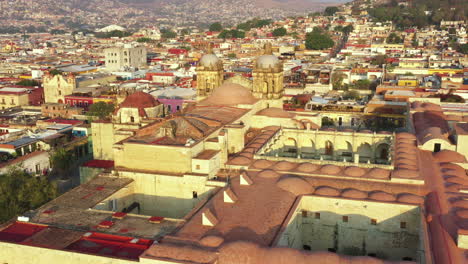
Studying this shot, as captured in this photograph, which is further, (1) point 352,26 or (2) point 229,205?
(1) point 352,26

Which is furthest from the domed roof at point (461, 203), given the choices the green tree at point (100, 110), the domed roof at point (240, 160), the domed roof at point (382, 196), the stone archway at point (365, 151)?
the green tree at point (100, 110)

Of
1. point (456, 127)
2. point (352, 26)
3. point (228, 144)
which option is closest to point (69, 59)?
point (352, 26)

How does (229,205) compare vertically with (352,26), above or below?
below

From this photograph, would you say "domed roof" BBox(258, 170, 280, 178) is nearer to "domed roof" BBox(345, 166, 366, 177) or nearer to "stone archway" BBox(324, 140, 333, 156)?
"domed roof" BBox(345, 166, 366, 177)

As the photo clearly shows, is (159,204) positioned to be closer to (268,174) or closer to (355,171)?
(268,174)

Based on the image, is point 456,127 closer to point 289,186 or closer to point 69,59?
point 289,186

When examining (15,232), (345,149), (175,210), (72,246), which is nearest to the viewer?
(72,246)
